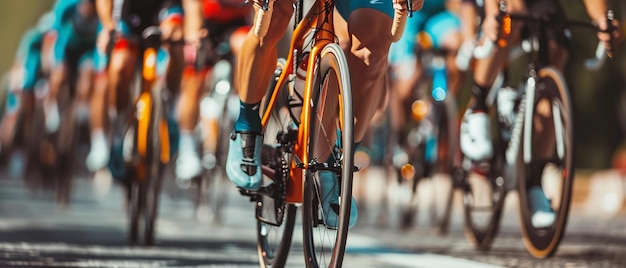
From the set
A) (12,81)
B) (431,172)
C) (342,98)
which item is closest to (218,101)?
(431,172)

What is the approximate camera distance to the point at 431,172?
993 cm

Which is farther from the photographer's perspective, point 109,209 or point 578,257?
point 109,209

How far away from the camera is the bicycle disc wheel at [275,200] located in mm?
5660

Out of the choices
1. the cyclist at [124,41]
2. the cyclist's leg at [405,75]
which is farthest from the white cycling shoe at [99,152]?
the cyclist's leg at [405,75]

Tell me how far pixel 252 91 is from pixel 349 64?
760 millimetres

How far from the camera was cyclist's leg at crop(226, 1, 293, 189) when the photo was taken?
5.74 metres

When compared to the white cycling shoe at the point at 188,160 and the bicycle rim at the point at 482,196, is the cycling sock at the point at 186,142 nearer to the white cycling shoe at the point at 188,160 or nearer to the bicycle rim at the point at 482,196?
the white cycling shoe at the point at 188,160

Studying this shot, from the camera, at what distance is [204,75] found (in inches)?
413

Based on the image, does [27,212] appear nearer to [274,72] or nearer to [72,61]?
[72,61]

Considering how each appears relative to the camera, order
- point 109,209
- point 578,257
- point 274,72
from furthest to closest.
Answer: point 109,209, point 578,257, point 274,72

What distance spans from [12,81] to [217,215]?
7170mm

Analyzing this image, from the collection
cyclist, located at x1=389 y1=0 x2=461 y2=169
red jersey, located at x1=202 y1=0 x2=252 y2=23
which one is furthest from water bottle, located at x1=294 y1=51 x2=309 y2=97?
red jersey, located at x1=202 y1=0 x2=252 y2=23

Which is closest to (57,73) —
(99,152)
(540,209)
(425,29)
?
(99,152)

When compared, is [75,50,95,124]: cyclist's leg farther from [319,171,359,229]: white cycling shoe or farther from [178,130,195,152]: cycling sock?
[319,171,359,229]: white cycling shoe
